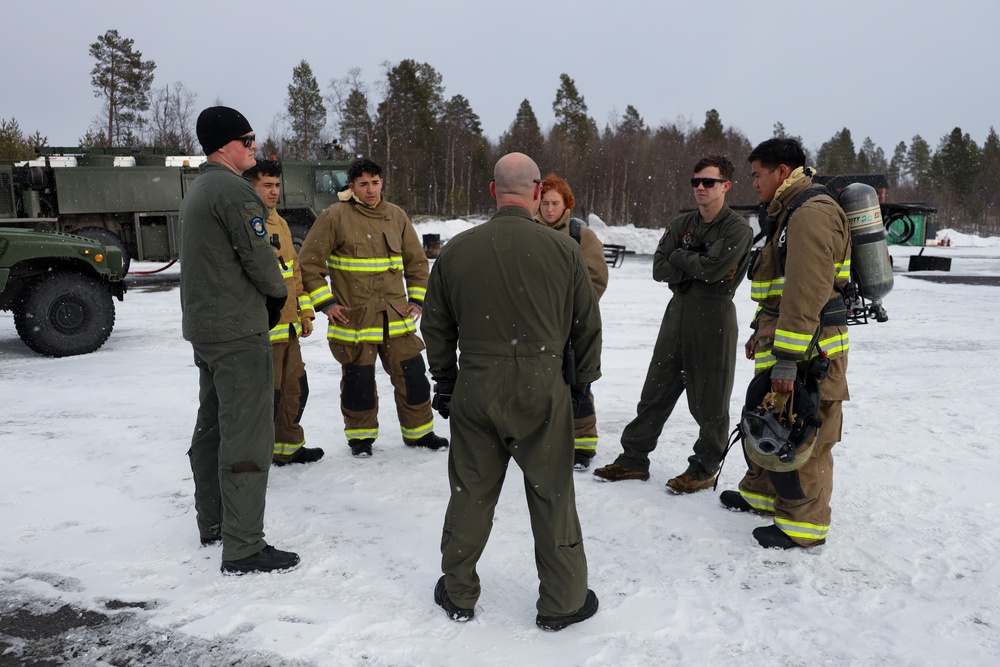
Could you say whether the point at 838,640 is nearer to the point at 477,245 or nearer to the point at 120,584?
the point at 477,245

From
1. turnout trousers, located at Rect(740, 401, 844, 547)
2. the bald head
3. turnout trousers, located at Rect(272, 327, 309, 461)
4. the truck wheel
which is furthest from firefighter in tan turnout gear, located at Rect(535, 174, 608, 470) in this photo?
the truck wheel

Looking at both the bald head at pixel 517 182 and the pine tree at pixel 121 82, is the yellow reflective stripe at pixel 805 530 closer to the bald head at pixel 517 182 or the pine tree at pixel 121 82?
the bald head at pixel 517 182

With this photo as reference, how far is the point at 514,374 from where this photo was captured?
2.54 meters

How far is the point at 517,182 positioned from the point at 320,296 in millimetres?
2310

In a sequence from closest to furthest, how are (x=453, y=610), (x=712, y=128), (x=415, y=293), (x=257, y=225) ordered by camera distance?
1. (x=453, y=610)
2. (x=257, y=225)
3. (x=415, y=293)
4. (x=712, y=128)

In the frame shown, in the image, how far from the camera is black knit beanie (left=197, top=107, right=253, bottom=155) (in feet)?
9.80

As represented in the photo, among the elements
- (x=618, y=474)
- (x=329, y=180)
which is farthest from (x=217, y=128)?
(x=329, y=180)

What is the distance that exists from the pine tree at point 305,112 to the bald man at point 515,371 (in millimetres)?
43290

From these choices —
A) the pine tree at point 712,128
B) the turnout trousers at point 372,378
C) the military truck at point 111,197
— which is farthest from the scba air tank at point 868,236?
the pine tree at point 712,128

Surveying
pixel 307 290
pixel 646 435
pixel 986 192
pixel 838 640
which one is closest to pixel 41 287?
pixel 307 290

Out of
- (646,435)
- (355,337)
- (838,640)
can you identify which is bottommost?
(838,640)

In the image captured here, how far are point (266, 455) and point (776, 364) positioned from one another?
2.27 meters

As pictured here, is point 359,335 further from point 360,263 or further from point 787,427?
point 787,427

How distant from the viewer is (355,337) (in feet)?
15.0
